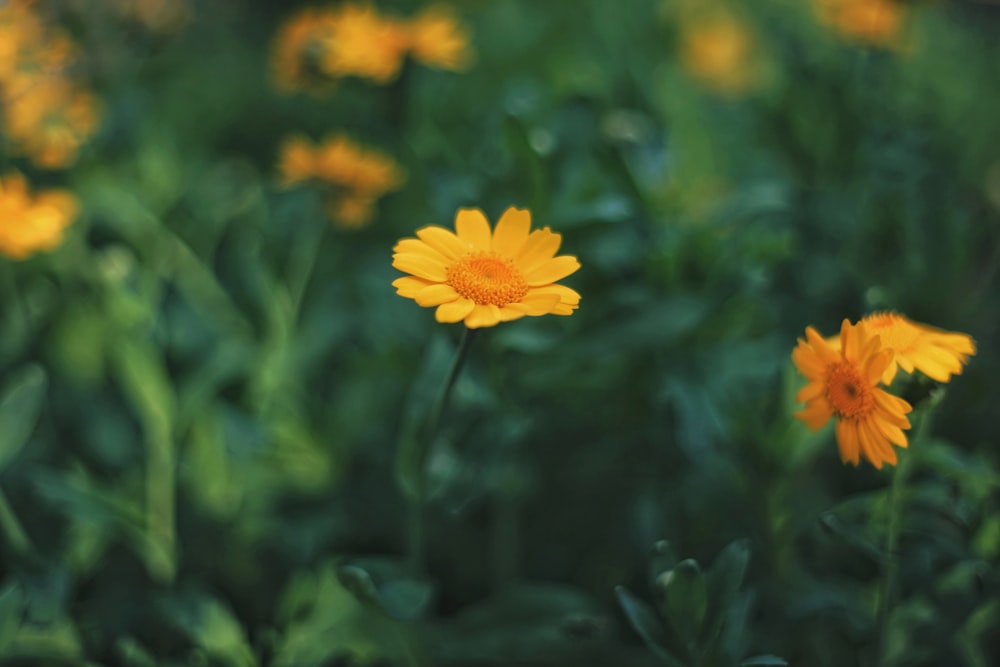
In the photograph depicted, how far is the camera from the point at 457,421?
4.12 ft

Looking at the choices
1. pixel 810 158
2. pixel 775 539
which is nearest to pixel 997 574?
pixel 775 539

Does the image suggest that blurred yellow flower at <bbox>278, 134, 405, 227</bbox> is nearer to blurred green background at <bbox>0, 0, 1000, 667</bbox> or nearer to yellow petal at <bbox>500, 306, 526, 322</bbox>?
blurred green background at <bbox>0, 0, 1000, 667</bbox>

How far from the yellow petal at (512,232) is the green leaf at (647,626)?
13.3 inches

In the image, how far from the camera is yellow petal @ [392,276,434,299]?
759 mm

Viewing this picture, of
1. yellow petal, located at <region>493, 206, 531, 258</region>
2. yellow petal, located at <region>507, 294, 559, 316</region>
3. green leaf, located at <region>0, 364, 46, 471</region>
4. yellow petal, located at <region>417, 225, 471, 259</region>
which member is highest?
yellow petal, located at <region>493, 206, 531, 258</region>

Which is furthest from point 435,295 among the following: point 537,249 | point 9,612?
point 9,612

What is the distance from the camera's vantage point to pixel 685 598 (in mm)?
843

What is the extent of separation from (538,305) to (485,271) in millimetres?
82

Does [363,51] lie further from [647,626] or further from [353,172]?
[647,626]

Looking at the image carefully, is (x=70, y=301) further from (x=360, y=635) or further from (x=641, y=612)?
(x=641, y=612)

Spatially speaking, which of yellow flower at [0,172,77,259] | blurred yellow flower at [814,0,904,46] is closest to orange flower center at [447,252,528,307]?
yellow flower at [0,172,77,259]

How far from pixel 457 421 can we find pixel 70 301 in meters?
0.73

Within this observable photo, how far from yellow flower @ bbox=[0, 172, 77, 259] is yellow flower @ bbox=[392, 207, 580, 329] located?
68 cm

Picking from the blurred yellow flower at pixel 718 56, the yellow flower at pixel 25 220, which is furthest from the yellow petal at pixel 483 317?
the blurred yellow flower at pixel 718 56
